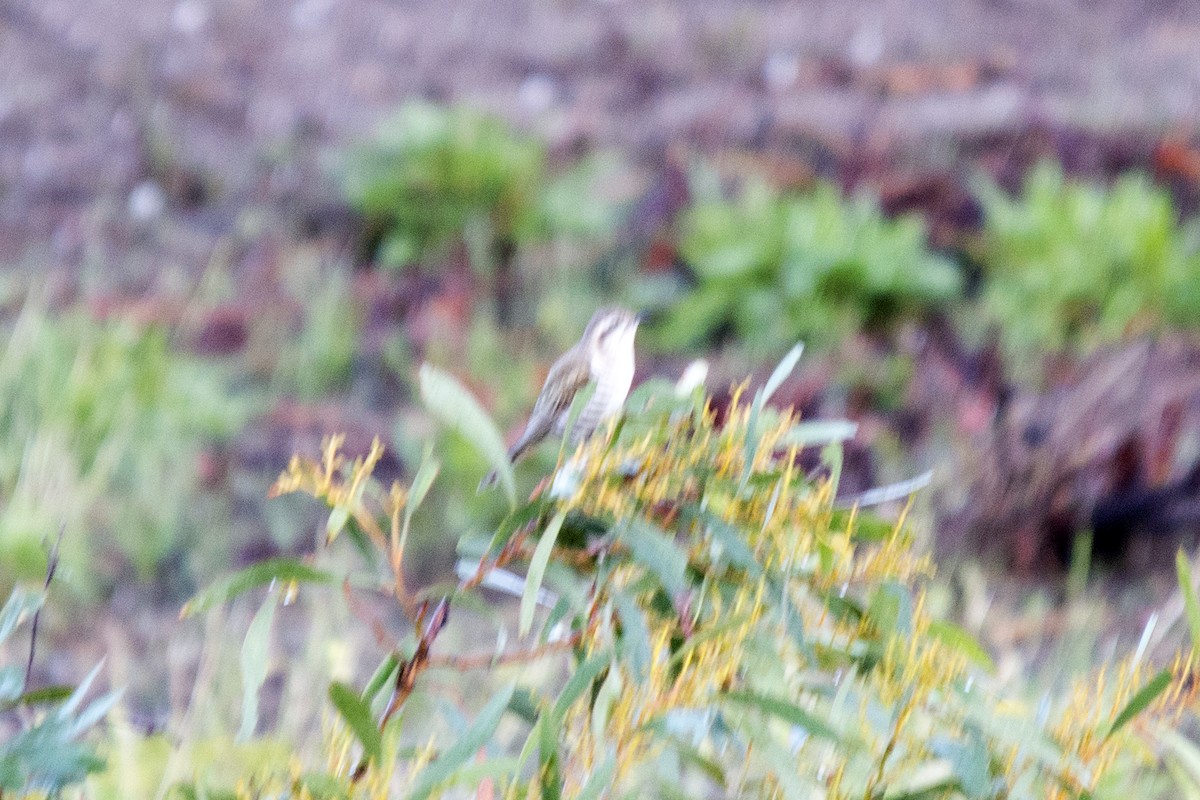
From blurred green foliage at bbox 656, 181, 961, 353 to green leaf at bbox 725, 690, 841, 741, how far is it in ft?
9.79

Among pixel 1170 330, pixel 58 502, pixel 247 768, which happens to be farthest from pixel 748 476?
pixel 1170 330

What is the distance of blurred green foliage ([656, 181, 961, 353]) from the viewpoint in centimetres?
404

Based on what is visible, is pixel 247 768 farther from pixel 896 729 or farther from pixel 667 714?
pixel 896 729

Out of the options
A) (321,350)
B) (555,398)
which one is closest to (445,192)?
(321,350)

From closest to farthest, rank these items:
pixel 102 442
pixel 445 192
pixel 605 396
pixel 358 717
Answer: pixel 358 717
pixel 605 396
pixel 102 442
pixel 445 192

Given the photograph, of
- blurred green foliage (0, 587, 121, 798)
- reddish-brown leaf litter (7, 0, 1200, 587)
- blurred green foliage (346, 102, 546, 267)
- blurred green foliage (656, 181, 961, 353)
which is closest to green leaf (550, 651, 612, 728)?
blurred green foliage (0, 587, 121, 798)

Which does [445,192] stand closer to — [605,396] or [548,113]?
[548,113]

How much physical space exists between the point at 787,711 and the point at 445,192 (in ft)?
12.7

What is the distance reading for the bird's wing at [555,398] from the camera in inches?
73.8

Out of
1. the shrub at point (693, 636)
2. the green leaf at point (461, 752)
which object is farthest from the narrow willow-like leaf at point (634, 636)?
the green leaf at point (461, 752)

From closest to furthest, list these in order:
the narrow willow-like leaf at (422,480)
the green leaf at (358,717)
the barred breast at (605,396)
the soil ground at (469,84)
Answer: the green leaf at (358,717)
the narrow willow-like leaf at (422,480)
the barred breast at (605,396)
the soil ground at (469,84)

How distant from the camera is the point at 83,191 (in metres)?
5.14

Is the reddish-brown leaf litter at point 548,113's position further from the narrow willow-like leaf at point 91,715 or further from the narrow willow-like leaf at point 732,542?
the narrow willow-like leaf at point 91,715

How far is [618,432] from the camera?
3.52 ft
